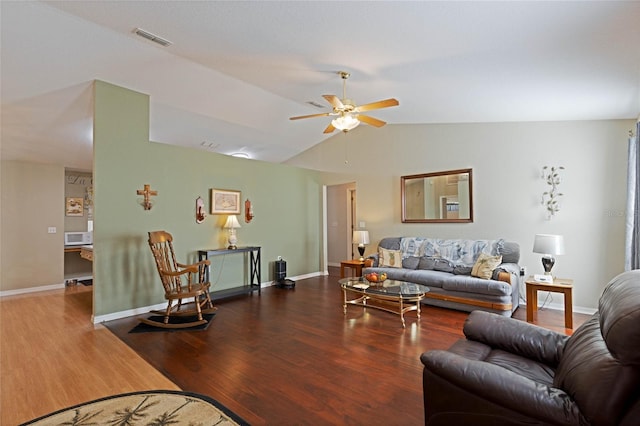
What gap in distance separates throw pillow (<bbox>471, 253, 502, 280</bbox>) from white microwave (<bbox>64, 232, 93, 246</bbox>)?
755cm

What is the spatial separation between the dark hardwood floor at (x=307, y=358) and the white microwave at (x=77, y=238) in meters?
3.72

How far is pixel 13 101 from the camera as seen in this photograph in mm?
3912

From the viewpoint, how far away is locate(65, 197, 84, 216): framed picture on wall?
268 inches

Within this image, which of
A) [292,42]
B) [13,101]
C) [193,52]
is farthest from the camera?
[13,101]

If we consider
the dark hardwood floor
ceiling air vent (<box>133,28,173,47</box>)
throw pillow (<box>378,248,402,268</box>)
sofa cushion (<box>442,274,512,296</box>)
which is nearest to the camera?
the dark hardwood floor

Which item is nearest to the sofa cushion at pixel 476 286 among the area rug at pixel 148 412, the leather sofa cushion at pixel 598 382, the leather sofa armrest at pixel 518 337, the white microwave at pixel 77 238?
the leather sofa armrest at pixel 518 337

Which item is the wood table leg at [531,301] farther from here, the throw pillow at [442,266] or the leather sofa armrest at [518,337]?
the leather sofa armrest at [518,337]

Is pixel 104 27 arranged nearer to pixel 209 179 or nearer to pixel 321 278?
pixel 209 179

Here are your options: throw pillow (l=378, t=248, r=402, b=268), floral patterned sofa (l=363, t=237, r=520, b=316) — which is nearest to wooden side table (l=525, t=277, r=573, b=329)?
floral patterned sofa (l=363, t=237, r=520, b=316)

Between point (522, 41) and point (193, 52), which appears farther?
point (193, 52)

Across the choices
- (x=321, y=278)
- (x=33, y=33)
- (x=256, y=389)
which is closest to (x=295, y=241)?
(x=321, y=278)

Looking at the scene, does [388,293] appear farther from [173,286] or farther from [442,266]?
[173,286]

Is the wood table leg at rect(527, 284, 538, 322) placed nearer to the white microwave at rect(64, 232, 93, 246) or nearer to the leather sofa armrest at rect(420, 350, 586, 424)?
the leather sofa armrest at rect(420, 350, 586, 424)

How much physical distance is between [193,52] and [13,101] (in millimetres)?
2443
